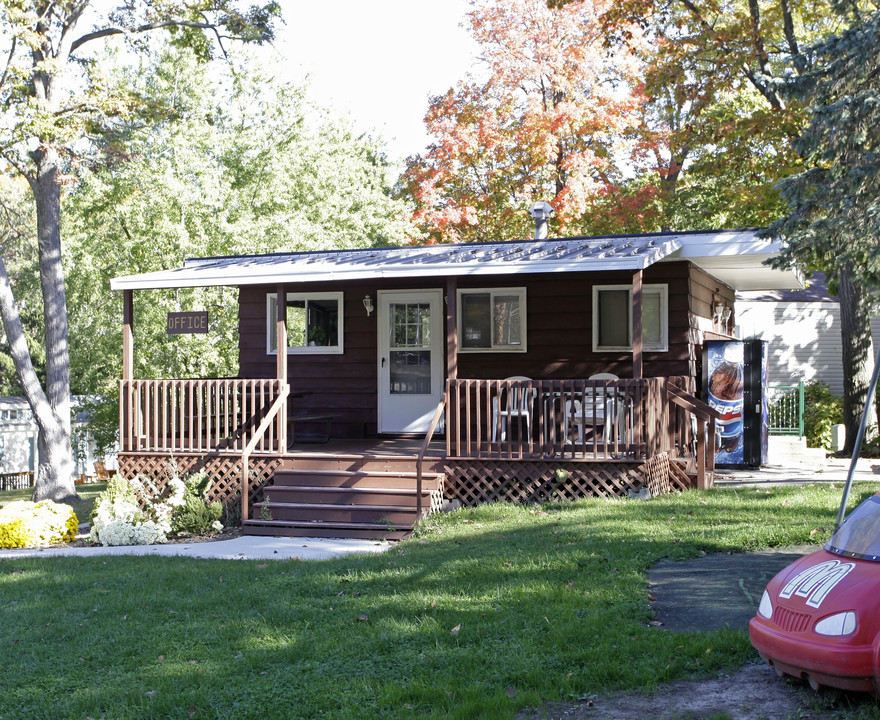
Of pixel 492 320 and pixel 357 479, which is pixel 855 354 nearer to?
pixel 492 320

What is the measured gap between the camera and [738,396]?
501 inches

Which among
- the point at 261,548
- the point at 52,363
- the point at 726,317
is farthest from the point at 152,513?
the point at 726,317

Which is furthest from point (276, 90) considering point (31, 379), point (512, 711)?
point (512, 711)

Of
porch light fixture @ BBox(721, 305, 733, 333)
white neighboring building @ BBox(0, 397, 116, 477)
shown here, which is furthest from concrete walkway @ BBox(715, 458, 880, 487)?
white neighboring building @ BBox(0, 397, 116, 477)

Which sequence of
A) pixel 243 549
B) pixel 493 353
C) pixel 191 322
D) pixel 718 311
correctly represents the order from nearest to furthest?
1. pixel 243 549
2. pixel 191 322
3. pixel 493 353
4. pixel 718 311

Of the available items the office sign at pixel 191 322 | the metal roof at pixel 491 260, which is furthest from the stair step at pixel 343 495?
the office sign at pixel 191 322

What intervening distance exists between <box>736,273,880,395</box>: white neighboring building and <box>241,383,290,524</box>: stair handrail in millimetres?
15913

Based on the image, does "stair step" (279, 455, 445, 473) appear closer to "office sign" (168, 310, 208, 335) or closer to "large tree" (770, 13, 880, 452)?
"office sign" (168, 310, 208, 335)

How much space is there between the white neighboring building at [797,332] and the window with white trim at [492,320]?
490 inches

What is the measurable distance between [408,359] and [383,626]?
316 inches

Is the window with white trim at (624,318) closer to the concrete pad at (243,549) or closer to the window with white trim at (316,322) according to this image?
the window with white trim at (316,322)

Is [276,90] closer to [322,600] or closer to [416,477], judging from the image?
[416,477]

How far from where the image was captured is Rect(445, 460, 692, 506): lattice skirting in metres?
10.1

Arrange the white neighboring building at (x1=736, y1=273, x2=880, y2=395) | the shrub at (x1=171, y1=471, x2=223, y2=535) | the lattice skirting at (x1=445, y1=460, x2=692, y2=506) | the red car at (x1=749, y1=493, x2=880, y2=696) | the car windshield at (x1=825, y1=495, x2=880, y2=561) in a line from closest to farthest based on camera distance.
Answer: the red car at (x1=749, y1=493, x2=880, y2=696)
the car windshield at (x1=825, y1=495, x2=880, y2=561)
the lattice skirting at (x1=445, y1=460, x2=692, y2=506)
the shrub at (x1=171, y1=471, x2=223, y2=535)
the white neighboring building at (x1=736, y1=273, x2=880, y2=395)
